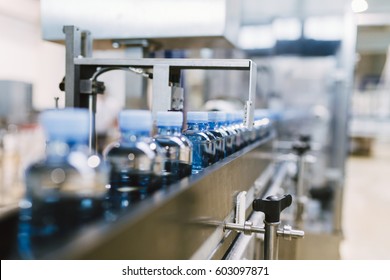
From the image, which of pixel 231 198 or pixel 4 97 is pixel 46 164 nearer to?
pixel 231 198

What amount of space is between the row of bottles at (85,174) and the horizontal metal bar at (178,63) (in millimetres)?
279

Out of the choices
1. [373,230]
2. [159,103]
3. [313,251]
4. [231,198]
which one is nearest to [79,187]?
[231,198]

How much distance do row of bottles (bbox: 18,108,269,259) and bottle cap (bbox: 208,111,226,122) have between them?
0.63 ft

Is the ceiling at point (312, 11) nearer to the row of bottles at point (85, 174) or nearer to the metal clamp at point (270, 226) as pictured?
the metal clamp at point (270, 226)

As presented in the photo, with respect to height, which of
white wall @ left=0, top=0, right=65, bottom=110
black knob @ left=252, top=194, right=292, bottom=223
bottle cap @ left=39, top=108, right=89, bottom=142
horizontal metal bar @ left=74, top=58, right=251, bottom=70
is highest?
white wall @ left=0, top=0, right=65, bottom=110

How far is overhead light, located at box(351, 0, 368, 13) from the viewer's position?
2.95m

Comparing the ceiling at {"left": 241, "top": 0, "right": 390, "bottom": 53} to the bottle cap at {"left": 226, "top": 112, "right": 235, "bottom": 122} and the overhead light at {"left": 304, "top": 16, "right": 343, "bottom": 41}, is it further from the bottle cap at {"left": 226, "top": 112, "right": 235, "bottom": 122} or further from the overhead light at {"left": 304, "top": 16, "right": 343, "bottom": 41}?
the bottle cap at {"left": 226, "top": 112, "right": 235, "bottom": 122}

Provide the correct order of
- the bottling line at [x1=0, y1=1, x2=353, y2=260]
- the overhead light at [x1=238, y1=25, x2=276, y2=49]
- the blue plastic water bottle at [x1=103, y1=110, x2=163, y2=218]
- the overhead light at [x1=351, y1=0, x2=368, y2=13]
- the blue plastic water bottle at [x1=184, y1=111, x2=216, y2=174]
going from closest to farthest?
the bottling line at [x1=0, y1=1, x2=353, y2=260] → the blue plastic water bottle at [x1=103, y1=110, x2=163, y2=218] → the blue plastic water bottle at [x1=184, y1=111, x2=216, y2=174] → the overhead light at [x1=351, y1=0, x2=368, y2=13] → the overhead light at [x1=238, y1=25, x2=276, y2=49]

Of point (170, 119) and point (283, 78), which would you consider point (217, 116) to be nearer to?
point (170, 119)

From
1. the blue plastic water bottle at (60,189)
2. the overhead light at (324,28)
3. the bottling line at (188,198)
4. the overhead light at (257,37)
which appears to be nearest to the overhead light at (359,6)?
the overhead light at (324,28)

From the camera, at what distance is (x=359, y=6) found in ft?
9.74

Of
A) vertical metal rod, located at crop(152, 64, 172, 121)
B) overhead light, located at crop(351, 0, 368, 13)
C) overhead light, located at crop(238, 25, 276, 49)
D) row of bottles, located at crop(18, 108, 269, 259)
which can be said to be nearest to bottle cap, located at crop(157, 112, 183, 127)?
row of bottles, located at crop(18, 108, 269, 259)

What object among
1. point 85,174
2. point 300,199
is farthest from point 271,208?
point 300,199

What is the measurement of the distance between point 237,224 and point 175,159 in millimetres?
230
